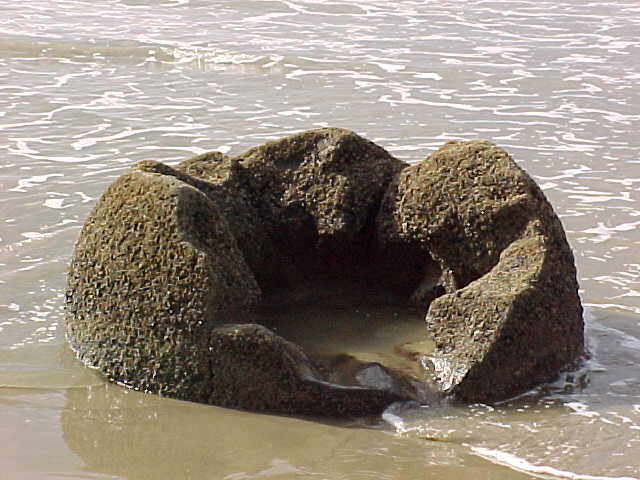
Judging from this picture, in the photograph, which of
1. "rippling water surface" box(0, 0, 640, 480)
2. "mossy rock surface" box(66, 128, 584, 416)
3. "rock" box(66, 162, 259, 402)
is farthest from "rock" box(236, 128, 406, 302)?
"rippling water surface" box(0, 0, 640, 480)

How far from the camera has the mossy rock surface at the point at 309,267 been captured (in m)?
3.64

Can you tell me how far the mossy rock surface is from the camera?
143 inches

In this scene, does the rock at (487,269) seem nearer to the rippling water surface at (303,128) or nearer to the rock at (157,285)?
the rippling water surface at (303,128)

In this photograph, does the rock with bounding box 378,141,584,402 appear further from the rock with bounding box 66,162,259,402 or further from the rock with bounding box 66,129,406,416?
the rock with bounding box 66,162,259,402

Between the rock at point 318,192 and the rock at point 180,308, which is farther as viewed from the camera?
the rock at point 318,192

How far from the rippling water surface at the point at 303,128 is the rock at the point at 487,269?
0.45ft

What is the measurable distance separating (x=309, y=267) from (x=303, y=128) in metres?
3.66

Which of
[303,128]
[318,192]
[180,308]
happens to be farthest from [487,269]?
[303,128]

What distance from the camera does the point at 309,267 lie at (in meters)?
4.59

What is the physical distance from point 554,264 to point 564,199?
2.56 metres

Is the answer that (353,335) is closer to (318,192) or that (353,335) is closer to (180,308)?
(318,192)

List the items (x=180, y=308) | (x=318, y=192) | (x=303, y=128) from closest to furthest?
1. (x=180, y=308)
2. (x=318, y=192)
3. (x=303, y=128)

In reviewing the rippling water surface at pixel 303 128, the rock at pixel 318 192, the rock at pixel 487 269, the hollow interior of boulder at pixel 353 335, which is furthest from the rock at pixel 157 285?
the rock at pixel 487 269

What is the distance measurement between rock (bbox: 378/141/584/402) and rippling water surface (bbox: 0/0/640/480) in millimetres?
139
